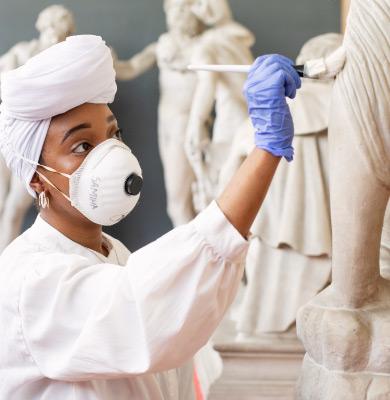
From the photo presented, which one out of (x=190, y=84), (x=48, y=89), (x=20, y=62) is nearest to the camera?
(x=48, y=89)

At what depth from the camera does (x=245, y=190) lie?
1.66 m

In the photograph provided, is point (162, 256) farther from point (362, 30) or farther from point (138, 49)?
point (138, 49)

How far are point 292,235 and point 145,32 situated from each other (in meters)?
5.41

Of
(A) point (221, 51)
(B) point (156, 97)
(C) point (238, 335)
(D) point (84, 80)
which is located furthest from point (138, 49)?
(D) point (84, 80)

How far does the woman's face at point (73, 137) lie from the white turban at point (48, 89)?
0.05ft

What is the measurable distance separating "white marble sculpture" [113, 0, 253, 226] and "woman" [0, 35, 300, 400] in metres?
5.51

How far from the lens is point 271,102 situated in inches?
69.3

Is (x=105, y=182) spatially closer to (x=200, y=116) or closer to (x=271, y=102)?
(x=271, y=102)

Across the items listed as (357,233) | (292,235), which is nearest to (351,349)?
(357,233)

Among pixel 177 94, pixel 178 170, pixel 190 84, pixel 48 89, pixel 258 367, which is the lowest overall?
pixel 178 170

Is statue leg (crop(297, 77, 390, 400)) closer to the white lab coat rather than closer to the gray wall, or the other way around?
the white lab coat

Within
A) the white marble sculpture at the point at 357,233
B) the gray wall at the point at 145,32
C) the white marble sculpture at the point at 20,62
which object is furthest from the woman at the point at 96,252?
the gray wall at the point at 145,32

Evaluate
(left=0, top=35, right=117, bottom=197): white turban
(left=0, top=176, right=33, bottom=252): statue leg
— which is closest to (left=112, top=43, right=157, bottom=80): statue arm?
(left=0, top=176, right=33, bottom=252): statue leg

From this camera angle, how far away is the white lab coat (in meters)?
1.67
